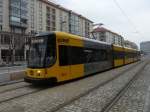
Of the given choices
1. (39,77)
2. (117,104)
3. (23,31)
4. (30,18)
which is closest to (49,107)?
(117,104)

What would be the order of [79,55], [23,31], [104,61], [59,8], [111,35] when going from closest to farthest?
[79,55] < [104,61] < [23,31] < [59,8] < [111,35]

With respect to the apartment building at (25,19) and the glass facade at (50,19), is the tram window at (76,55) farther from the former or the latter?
the glass facade at (50,19)

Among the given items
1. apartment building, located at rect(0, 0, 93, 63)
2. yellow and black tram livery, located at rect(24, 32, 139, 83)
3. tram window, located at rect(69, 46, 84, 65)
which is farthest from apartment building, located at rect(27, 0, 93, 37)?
yellow and black tram livery, located at rect(24, 32, 139, 83)

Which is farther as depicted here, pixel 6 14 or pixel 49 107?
pixel 6 14

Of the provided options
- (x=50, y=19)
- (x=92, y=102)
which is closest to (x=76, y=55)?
(x=92, y=102)

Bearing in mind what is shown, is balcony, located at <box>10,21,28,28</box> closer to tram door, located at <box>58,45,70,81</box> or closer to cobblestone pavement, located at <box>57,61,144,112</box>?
tram door, located at <box>58,45,70,81</box>

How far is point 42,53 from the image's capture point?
1287cm

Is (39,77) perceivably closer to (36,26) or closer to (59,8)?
(36,26)

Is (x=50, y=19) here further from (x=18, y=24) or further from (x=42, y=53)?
(x=42, y=53)

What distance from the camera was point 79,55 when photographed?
16.3 meters

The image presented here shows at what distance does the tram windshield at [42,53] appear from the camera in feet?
42.0

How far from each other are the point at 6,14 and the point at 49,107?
5509 cm

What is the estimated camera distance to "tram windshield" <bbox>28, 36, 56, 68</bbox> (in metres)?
12.8

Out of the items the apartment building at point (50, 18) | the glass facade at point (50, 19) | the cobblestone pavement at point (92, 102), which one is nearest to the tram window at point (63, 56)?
the cobblestone pavement at point (92, 102)
